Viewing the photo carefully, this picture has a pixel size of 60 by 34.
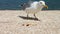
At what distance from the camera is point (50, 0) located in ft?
22.3

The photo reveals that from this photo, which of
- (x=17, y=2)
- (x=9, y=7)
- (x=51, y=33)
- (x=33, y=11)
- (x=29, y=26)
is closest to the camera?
(x=51, y=33)

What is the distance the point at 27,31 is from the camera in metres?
3.13

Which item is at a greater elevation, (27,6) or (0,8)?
(27,6)

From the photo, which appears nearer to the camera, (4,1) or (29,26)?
(29,26)

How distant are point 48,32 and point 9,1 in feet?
12.4

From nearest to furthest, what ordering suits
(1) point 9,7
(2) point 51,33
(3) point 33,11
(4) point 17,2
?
(2) point 51,33
(3) point 33,11
(4) point 17,2
(1) point 9,7

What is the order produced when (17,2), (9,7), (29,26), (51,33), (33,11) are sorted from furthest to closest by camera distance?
1. (9,7)
2. (17,2)
3. (33,11)
4. (29,26)
5. (51,33)

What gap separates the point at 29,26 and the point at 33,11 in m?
0.90

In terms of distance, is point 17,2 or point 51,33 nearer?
point 51,33

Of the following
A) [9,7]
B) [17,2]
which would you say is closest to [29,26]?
[17,2]

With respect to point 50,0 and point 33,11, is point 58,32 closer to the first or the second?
point 33,11

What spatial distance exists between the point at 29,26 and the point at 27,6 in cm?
103

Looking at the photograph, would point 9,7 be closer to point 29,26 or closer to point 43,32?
point 29,26

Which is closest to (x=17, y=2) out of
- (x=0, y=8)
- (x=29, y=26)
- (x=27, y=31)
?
(x=0, y=8)
